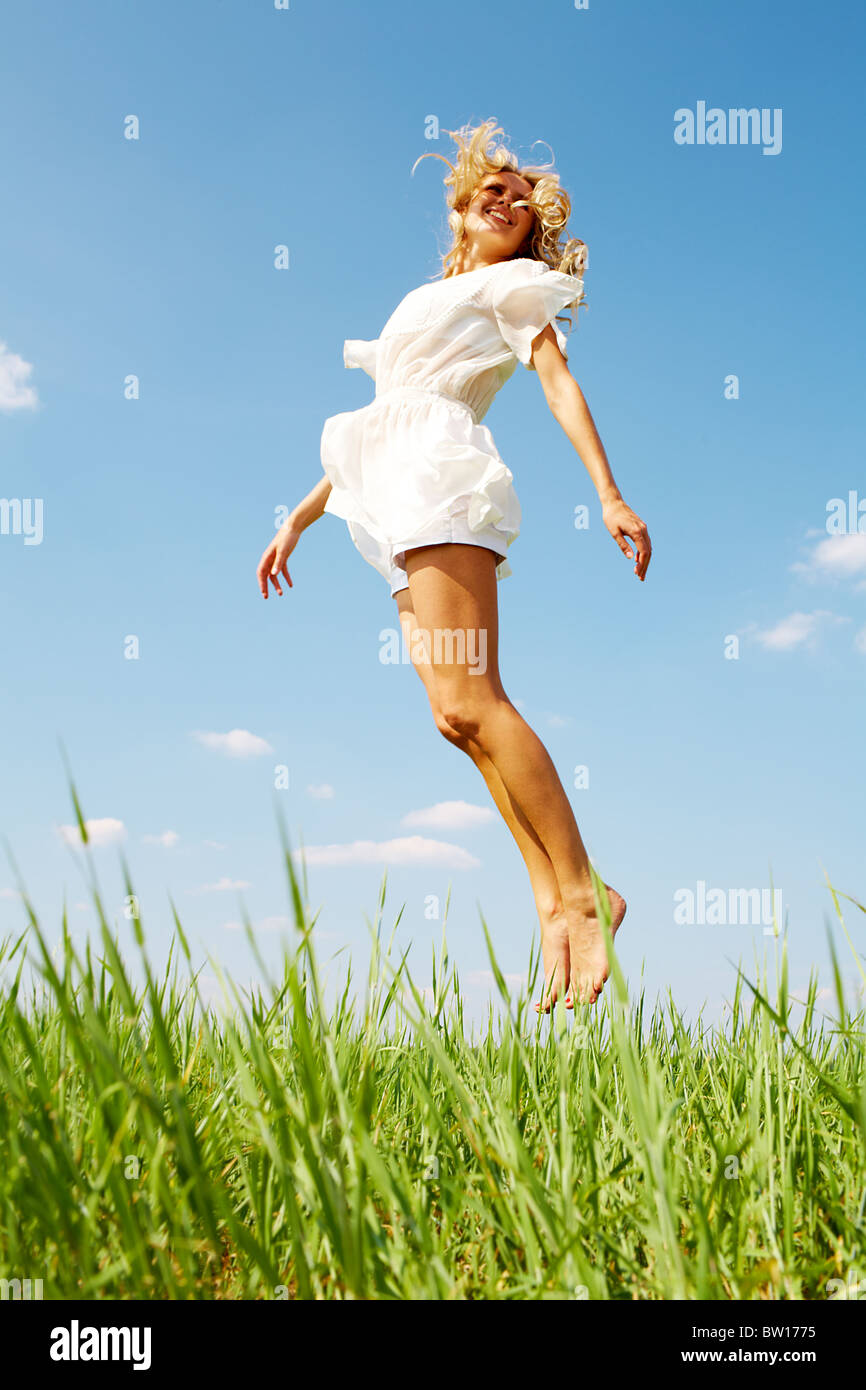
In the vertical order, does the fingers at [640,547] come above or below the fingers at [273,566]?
below

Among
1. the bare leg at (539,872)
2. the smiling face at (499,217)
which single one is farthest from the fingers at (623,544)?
the smiling face at (499,217)

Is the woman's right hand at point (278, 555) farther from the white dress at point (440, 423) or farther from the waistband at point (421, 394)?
the waistband at point (421, 394)

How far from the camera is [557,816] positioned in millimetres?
2307

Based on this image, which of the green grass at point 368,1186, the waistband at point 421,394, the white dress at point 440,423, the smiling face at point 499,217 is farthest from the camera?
the smiling face at point 499,217

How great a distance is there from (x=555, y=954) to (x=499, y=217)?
2172 mm

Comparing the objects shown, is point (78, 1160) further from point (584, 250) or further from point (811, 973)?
point (584, 250)

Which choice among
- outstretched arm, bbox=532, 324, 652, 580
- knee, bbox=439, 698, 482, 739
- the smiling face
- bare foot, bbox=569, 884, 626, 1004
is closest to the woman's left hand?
outstretched arm, bbox=532, 324, 652, 580

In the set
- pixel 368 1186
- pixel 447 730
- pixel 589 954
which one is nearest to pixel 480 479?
pixel 447 730

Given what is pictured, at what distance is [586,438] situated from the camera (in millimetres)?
2340

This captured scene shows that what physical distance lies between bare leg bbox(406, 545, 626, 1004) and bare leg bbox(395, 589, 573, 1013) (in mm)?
28

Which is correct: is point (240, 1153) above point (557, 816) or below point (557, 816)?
below

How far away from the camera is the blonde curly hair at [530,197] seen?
8.90 ft
